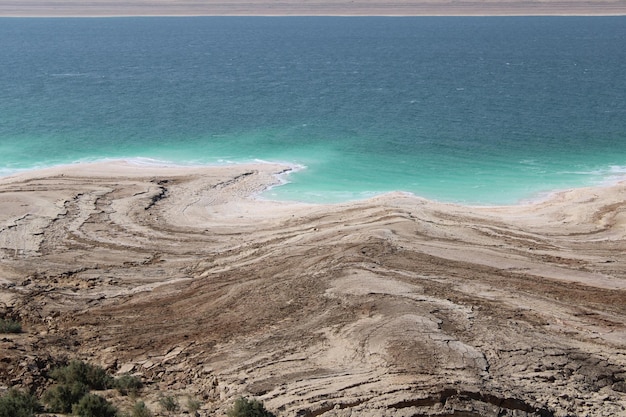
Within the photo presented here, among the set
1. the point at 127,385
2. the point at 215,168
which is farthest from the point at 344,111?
the point at 127,385

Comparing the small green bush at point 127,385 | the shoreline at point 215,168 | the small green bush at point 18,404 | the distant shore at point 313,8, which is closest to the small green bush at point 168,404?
the small green bush at point 127,385

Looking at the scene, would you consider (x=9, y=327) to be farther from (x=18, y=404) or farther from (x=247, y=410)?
(x=247, y=410)

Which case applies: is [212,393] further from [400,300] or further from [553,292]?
[553,292]

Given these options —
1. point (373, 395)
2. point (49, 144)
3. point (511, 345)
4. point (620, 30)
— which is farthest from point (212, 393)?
point (620, 30)

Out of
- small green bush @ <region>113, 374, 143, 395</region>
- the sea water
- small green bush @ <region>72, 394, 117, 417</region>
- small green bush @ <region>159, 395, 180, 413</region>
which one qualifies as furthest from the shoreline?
small green bush @ <region>72, 394, 117, 417</region>

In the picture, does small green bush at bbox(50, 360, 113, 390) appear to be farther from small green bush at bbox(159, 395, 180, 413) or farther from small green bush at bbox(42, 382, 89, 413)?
small green bush at bbox(159, 395, 180, 413)
